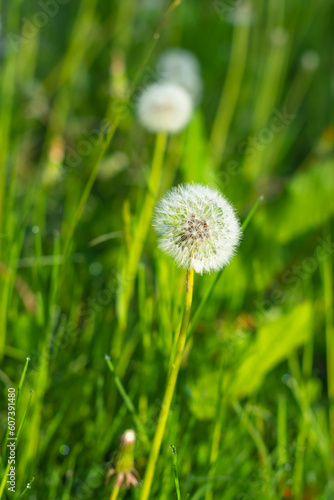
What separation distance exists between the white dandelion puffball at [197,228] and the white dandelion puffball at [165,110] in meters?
0.74

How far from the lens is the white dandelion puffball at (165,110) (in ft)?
4.85

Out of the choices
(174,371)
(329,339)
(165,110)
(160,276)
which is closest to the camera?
(174,371)

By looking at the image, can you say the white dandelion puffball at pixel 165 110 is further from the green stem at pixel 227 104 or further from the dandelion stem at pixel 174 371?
the dandelion stem at pixel 174 371

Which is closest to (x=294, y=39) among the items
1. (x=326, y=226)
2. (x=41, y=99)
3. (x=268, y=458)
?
(x=41, y=99)

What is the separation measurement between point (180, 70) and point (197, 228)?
171cm

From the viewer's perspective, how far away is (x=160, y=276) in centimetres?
101

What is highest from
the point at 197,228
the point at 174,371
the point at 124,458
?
the point at 197,228

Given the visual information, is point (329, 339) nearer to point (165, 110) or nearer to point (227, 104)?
point (165, 110)

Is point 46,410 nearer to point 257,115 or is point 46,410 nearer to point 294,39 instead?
point 257,115

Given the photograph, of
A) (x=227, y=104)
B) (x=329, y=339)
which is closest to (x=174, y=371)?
(x=329, y=339)

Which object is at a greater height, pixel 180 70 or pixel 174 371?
pixel 180 70

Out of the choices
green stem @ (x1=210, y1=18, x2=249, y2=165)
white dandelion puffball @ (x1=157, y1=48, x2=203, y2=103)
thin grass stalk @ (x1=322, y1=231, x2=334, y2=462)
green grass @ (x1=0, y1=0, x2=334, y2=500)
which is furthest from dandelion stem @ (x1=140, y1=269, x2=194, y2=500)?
white dandelion puffball @ (x1=157, y1=48, x2=203, y2=103)

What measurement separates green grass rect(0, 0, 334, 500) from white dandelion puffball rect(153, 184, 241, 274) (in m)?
0.06

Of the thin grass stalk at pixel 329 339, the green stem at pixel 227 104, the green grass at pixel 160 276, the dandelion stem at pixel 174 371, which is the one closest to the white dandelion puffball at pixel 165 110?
the green grass at pixel 160 276
